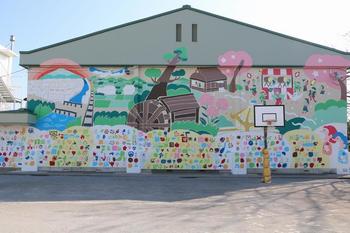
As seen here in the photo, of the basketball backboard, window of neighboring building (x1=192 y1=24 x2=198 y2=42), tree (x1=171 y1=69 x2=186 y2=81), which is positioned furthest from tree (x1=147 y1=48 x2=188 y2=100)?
the basketball backboard

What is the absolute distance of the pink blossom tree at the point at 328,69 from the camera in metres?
24.1

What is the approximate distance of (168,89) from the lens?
24.1 m

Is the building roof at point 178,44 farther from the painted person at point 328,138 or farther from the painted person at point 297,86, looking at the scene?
the painted person at point 328,138

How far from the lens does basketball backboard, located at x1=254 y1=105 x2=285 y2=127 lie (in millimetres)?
21734

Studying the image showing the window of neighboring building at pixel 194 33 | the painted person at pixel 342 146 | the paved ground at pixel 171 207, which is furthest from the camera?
the window of neighboring building at pixel 194 33

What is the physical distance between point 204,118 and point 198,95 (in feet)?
4.23

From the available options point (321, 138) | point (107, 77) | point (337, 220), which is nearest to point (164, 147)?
point (107, 77)

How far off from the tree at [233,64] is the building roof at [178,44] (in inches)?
10.7

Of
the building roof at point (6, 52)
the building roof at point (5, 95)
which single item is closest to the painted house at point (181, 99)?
the building roof at point (5, 95)

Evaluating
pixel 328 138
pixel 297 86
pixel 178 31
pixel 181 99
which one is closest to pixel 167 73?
pixel 181 99

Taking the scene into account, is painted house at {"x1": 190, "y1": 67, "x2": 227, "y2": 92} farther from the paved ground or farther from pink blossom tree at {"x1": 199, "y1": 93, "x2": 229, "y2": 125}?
the paved ground

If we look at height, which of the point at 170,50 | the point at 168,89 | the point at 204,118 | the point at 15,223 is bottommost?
Answer: the point at 15,223

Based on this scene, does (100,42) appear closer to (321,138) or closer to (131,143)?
(131,143)

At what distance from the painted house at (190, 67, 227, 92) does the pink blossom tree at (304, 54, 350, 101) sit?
4610 mm
